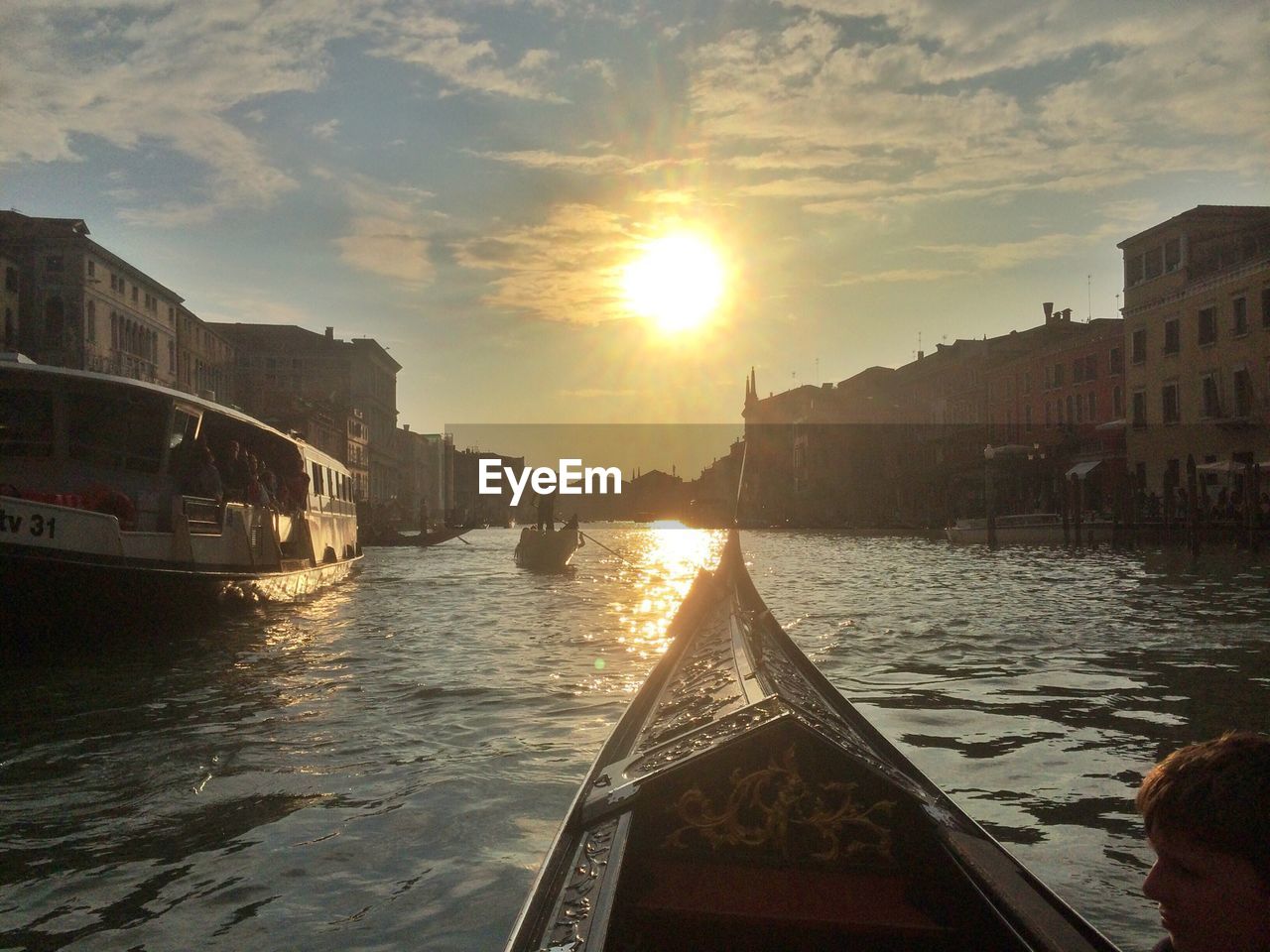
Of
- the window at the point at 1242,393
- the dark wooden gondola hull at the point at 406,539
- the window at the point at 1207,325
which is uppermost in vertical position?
the window at the point at 1207,325

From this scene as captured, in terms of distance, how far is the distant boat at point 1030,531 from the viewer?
34156 millimetres

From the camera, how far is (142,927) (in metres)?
3.66

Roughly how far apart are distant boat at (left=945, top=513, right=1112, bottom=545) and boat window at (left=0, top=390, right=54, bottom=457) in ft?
97.1

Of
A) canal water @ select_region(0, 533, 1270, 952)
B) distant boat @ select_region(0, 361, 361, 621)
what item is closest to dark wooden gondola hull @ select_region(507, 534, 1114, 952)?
canal water @ select_region(0, 533, 1270, 952)

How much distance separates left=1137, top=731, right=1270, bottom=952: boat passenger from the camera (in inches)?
62.4

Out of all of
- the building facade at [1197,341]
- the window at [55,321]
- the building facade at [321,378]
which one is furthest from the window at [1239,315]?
the building facade at [321,378]

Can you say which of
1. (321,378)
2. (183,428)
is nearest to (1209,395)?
(183,428)

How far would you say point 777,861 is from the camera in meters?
2.77

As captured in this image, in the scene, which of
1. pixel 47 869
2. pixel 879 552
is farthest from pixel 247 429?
pixel 879 552

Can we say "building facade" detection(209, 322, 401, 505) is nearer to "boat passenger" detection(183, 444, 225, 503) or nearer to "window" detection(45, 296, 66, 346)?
"window" detection(45, 296, 66, 346)

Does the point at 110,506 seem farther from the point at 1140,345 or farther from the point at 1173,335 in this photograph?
the point at 1140,345

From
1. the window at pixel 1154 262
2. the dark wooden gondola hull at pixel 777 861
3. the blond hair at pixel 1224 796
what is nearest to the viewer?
the blond hair at pixel 1224 796

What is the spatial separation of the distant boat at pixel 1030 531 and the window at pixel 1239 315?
22.2ft

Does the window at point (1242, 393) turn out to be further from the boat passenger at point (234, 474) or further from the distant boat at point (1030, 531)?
the boat passenger at point (234, 474)
